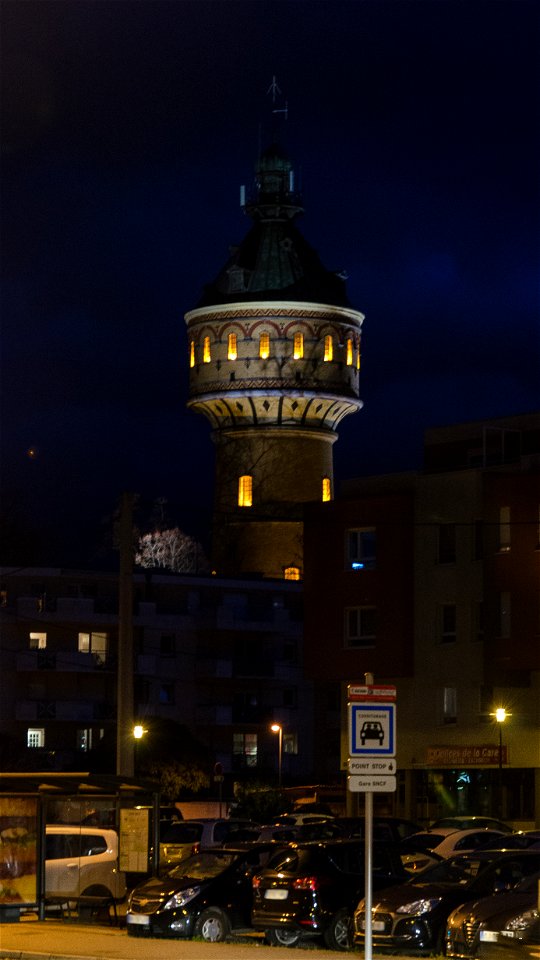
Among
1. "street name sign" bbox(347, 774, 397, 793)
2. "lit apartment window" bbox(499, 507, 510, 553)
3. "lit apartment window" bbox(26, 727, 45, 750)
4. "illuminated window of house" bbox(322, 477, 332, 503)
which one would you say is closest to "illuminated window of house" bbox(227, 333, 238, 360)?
"illuminated window of house" bbox(322, 477, 332, 503)

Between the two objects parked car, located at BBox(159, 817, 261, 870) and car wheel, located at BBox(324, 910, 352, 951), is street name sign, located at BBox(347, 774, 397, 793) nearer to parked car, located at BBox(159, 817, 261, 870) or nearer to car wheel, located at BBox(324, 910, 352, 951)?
car wheel, located at BBox(324, 910, 352, 951)

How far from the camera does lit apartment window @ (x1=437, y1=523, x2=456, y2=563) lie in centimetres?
6669

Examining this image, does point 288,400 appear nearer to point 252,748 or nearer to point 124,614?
point 252,748

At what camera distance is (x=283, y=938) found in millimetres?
31672

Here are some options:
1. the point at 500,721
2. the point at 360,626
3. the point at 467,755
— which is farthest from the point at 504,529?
the point at 467,755

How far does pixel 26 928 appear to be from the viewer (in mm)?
34344

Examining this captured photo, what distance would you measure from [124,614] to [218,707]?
5171 cm

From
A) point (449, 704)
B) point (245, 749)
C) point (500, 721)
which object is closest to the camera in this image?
point (500, 721)

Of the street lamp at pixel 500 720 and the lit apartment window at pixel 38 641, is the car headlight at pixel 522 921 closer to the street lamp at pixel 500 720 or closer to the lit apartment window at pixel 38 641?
the street lamp at pixel 500 720

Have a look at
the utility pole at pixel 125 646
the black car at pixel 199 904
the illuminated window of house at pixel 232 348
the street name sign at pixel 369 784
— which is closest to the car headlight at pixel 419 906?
the black car at pixel 199 904

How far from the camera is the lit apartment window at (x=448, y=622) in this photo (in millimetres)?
66500

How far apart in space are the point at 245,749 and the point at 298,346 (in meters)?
25.4

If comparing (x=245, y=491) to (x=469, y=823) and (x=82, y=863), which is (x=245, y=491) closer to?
(x=469, y=823)

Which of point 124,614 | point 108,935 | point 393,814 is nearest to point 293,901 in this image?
point 108,935
